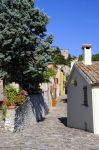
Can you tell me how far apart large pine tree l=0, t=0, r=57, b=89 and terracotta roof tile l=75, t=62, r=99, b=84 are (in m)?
2.59

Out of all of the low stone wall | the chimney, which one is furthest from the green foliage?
the chimney

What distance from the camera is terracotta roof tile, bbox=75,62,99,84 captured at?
78.4 ft

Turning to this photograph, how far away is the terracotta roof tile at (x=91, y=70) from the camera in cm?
2391

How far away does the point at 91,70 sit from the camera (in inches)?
1028

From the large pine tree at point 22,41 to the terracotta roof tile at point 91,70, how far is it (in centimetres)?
259

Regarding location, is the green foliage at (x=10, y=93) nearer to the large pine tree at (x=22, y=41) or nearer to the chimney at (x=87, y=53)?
the large pine tree at (x=22, y=41)

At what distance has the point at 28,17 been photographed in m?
27.2

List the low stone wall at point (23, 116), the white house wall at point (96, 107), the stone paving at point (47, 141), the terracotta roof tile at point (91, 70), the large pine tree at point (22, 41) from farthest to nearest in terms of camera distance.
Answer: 1. the large pine tree at point (22, 41)
2. the terracotta roof tile at point (91, 70)
3. the white house wall at point (96, 107)
4. the low stone wall at point (23, 116)
5. the stone paving at point (47, 141)

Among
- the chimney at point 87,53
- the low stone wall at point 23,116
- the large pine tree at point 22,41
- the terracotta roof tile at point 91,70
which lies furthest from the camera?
the chimney at point 87,53

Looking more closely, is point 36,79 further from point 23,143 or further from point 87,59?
point 23,143

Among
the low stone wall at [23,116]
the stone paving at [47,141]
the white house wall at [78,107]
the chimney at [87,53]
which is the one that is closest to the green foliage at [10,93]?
the low stone wall at [23,116]

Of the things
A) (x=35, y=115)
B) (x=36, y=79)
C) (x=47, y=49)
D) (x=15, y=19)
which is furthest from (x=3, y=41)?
(x=35, y=115)

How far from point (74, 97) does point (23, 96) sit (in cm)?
445

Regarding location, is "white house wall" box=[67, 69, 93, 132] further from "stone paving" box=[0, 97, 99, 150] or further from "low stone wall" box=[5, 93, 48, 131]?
"low stone wall" box=[5, 93, 48, 131]
